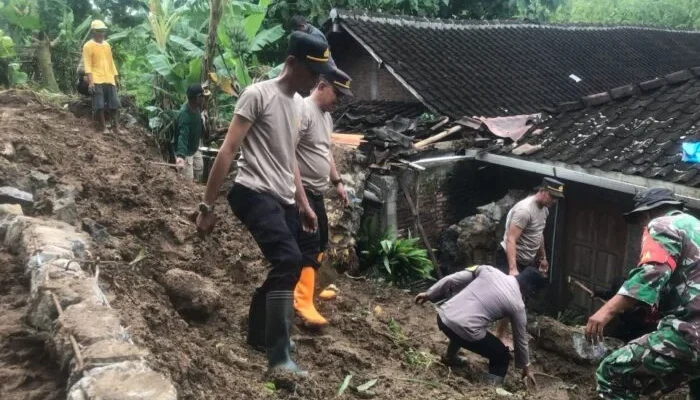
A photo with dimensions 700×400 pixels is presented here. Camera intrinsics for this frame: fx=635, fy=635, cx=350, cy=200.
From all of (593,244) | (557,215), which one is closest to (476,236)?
(557,215)

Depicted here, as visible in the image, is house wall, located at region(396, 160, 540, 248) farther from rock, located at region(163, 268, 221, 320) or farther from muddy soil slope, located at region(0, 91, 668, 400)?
rock, located at region(163, 268, 221, 320)

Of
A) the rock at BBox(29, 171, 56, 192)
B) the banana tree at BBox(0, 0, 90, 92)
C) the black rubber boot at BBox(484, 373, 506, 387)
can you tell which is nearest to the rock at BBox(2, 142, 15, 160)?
the rock at BBox(29, 171, 56, 192)

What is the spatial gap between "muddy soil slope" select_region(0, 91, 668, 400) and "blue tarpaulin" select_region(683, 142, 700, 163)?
2574 mm

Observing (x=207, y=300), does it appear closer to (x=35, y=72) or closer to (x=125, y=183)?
(x=125, y=183)

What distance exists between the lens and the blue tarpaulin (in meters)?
6.72

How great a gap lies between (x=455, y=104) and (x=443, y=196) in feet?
6.83

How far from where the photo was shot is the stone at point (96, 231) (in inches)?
182

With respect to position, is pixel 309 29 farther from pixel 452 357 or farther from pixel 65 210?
pixel 452 357

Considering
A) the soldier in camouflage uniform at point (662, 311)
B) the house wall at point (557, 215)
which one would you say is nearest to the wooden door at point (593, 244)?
the house wall at point (557, 215)

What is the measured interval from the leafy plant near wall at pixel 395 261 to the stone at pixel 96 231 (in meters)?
3.84

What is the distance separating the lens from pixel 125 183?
6.22 metres

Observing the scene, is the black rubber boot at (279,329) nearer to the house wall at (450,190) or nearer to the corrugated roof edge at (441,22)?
the house wall at (450,190)

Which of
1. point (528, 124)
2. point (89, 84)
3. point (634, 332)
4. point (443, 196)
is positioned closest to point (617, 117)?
point (528, 124)

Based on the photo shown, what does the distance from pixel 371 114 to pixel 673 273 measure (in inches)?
309
